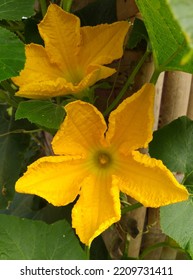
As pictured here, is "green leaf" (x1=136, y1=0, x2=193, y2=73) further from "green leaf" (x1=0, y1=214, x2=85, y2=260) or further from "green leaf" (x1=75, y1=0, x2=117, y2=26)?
"green leaf" (x1=0, y1=214, x2=85, y2=260)

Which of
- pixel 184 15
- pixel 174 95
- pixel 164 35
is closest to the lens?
pixel 184 15

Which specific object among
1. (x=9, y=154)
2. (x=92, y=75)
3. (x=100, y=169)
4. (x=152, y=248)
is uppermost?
(x=92, y=75)

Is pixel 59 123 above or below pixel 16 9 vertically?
below

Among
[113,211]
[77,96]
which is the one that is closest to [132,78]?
[77,96]


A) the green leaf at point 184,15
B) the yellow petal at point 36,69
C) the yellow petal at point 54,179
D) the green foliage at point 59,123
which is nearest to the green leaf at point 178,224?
the green foliage at point 59,123

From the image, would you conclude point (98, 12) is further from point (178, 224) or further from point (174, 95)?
point (178, 224)

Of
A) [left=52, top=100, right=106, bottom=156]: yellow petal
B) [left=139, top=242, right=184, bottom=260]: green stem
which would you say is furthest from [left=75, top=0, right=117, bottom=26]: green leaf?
[left=139, top=242, right=184, bottom=260]: green stem

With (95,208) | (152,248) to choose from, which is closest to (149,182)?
(95,208)
